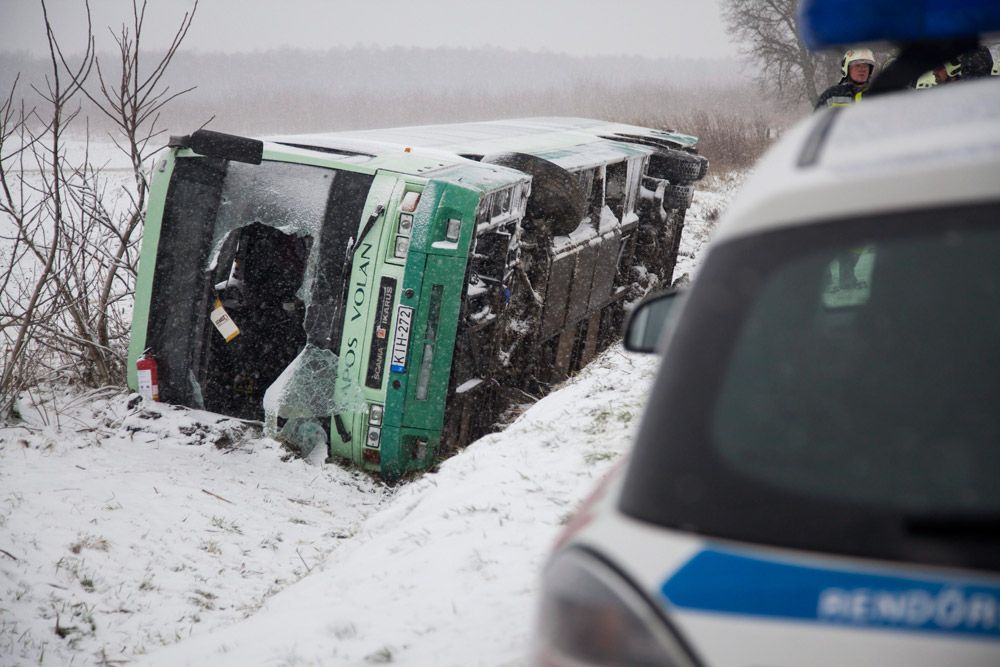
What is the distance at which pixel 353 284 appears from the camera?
639 cm

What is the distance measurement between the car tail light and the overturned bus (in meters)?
4.82

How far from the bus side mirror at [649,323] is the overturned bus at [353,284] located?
151 inches

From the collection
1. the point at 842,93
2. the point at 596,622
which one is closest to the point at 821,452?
the point at 596,622

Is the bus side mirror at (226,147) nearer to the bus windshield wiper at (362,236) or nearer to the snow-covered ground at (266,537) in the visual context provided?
the bus windshield wiper at (362,236)

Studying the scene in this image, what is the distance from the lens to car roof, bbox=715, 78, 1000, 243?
138 cm

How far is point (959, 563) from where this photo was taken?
1242mm

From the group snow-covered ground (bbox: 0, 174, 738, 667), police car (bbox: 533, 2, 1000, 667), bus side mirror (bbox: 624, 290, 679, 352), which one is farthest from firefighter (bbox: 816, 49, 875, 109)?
police car (bbox: 533, 2, 1000, 667)

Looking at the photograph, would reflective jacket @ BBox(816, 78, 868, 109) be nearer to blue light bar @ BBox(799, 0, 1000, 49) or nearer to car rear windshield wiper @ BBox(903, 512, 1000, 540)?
blue light bar @ BBox(799, 0, 1000, 49)

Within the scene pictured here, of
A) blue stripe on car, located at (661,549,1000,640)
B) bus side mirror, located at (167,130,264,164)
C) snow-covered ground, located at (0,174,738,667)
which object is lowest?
snow-covered ground, located at (0,174,738,667)

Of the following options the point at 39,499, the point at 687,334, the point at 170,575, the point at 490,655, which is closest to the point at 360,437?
the point at 170,575

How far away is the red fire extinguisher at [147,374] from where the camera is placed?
6.84 m

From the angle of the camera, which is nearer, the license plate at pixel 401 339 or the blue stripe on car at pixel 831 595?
the blue stripe on car at pixel 831 595

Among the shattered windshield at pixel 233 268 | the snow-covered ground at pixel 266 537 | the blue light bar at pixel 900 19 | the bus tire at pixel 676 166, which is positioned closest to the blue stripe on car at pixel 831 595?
the blue light bar at pixel 900 19

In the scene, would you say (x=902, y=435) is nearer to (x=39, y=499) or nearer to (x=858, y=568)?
(x=858, y=568)
